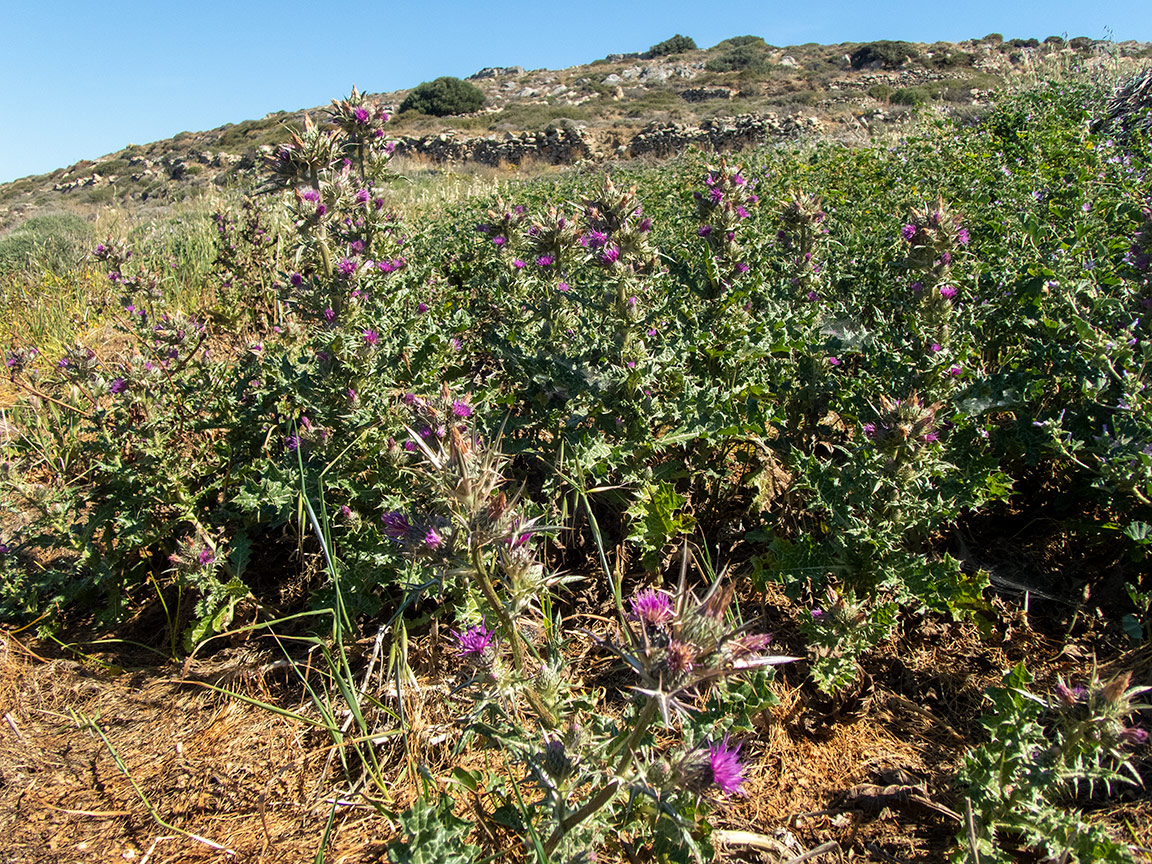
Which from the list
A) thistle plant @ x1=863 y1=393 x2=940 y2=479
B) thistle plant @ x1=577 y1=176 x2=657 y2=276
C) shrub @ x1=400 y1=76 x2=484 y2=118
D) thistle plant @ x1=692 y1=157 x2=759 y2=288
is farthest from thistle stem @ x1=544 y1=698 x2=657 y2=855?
shrub @ x1=400 y1=76 x2=484 y2=118

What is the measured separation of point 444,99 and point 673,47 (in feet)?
83.4

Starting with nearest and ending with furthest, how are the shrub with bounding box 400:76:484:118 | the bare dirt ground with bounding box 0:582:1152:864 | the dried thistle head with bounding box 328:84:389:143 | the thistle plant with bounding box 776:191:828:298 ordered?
the bare dirt ground with bounding box 0:582:1152:864, the thistle plant with bounding box 776:191:828:298, the dried thistle head with bounding box 328:84:389:143, the shrub with bounding box 400:76:484:118

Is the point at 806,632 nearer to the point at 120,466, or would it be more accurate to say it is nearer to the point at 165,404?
the point at 120,466

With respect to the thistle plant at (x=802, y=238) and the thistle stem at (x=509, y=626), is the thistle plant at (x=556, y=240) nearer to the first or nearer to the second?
the thistle plant at (x=802, y=238)

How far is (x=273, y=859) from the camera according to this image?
174cm

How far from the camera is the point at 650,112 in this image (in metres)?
31.7

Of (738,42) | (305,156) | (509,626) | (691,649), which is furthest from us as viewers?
(738,42)

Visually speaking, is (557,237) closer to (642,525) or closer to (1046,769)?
(642,525)

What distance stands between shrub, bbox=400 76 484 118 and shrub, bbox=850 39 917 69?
2304 centimetres

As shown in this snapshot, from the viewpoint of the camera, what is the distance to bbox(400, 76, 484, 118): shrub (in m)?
38.5

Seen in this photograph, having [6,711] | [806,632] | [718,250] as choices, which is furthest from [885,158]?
[6,711]

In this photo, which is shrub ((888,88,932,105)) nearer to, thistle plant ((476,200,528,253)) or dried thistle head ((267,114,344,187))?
thistle plant ((476,200,528,253))

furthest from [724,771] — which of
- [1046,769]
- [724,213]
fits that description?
[724,213]

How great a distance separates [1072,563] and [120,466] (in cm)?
376
